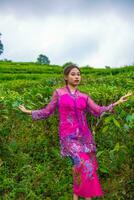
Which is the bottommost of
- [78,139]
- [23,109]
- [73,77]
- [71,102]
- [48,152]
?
[48,152]

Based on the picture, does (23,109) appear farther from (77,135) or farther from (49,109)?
(77,135)

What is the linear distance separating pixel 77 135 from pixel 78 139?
48 mm

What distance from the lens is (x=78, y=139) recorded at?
679 centimetres

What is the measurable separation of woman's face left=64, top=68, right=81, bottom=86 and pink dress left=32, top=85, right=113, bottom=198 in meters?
0.09

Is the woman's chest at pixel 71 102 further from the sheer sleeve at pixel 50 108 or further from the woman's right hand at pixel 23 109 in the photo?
the woman's right hand at pixel 23 109

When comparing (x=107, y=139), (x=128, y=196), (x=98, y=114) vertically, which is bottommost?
(x=128, y=196)

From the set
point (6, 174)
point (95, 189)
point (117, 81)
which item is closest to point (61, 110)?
point (95, 189)

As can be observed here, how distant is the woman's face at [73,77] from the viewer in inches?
269

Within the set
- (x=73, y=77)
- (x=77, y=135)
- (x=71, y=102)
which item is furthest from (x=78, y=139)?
(x=73, y=77)

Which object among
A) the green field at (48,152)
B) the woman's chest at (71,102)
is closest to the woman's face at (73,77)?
the woman's chest at (71,102)

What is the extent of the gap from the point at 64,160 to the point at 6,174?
0.83 meters

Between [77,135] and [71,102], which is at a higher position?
[71,102]

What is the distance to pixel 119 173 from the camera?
24.3 ft

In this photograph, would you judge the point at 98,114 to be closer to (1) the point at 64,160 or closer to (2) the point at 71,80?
(2) the point at 71,80
